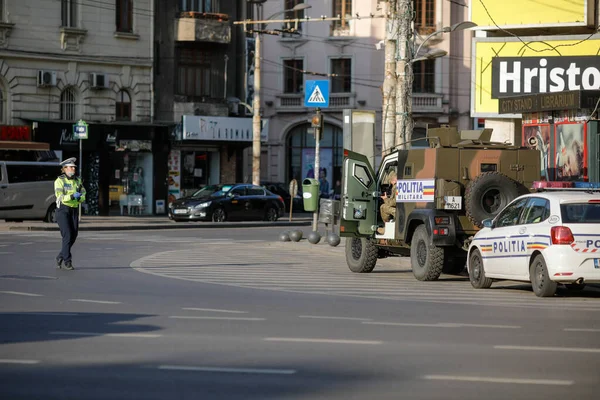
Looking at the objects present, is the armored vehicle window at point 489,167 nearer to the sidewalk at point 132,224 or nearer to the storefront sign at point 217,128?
the sidewalk at point 132,224

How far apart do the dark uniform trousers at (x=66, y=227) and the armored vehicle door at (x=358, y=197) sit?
14.7ft

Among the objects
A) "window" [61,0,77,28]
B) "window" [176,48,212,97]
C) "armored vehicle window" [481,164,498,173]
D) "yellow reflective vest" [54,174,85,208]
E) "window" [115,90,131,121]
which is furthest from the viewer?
"window" [176,48,212,97]

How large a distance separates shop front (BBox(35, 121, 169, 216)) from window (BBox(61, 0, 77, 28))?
3.75 metres

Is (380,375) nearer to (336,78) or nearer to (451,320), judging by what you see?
(451,320)

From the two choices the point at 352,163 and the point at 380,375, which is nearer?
the point at 380,375

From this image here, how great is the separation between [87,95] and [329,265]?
26.5 metres

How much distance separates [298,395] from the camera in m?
8.80

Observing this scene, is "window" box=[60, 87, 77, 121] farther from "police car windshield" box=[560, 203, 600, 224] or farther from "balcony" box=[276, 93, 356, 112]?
"police car windshield" box=[560, 203, 600, 224]

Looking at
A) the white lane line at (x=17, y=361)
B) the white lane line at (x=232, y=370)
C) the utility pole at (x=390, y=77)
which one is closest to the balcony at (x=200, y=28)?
the utility pole at (x=390, y=77)

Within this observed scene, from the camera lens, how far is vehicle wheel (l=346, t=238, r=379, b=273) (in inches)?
902

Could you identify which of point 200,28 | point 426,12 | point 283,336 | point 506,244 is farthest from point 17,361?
point 426,12

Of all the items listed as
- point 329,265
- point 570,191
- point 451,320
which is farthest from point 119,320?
point 329,265

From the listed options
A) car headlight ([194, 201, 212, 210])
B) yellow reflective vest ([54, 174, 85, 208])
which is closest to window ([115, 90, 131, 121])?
car headlight ([194, 201, 212, 210])

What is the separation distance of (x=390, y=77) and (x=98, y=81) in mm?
23642
